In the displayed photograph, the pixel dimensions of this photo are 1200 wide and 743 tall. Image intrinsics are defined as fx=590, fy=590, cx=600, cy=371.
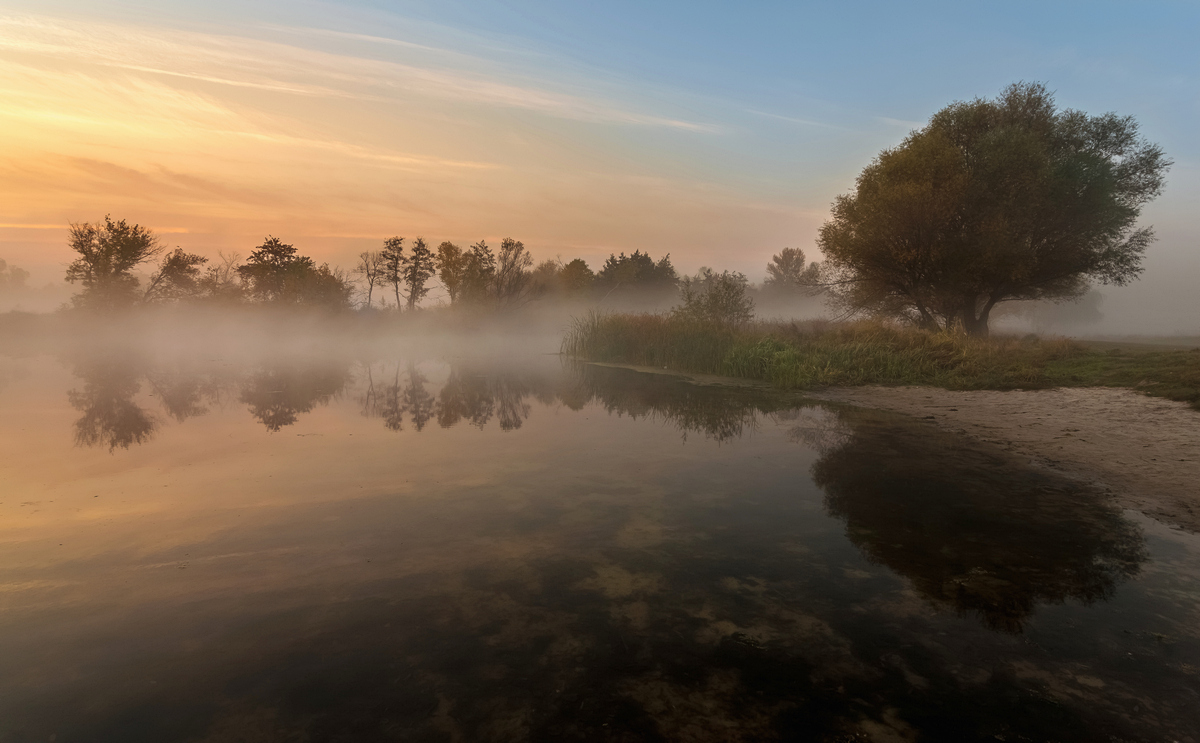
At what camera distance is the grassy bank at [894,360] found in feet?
42.0

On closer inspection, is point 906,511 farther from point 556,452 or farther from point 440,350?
point 440,350

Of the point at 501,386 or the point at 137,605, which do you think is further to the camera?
the point at 501,386

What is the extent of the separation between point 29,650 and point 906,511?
6609 millimetres

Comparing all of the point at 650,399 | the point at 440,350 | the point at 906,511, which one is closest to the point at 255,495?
the point at 906,511

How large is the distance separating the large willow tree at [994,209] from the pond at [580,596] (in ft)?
53.2

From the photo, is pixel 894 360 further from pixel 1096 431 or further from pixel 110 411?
pixel 110 411

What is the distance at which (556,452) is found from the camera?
27.0 feet

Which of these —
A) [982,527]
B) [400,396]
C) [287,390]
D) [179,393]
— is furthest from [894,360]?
[179,393]

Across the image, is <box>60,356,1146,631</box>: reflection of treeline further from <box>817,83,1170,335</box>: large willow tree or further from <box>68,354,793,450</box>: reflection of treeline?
<box>817,83,1170,335</box>: large willow tree

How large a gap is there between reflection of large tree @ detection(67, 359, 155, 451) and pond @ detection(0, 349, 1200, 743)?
1.46 feet

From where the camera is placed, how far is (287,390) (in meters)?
13.9

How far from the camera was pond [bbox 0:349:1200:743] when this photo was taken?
2.82m

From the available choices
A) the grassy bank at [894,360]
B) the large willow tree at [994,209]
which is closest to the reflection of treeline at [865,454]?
the grassy bank at [894,360]

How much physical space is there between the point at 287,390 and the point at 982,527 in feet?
45.6
